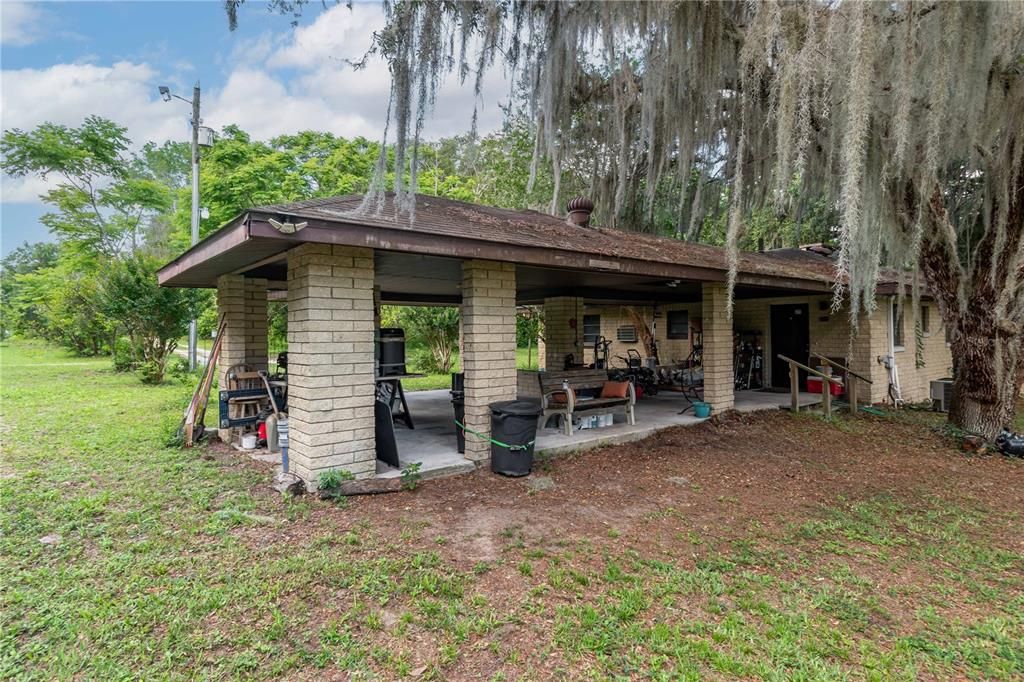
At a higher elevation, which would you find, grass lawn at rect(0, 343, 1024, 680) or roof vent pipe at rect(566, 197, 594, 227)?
roof vent pipe at rect(566, 197, 594, 227)

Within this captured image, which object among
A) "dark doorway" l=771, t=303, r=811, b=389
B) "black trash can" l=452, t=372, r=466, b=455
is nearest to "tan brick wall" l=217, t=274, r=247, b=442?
"black trash can" l=452, t=372, r=466, b=455

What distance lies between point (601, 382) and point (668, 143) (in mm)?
3445

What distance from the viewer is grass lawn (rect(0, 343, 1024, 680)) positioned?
2295 mm

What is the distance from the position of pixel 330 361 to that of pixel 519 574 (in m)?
2.43

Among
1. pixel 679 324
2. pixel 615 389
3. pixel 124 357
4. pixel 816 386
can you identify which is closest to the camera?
pixel 615 389

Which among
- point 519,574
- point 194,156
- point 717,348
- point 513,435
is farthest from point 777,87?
point 194,156

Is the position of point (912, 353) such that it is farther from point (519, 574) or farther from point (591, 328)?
point (519, 574)

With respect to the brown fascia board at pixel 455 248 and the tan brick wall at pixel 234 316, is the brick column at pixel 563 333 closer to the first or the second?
the brown fascia board at pixel 455 248

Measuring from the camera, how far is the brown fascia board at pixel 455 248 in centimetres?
368

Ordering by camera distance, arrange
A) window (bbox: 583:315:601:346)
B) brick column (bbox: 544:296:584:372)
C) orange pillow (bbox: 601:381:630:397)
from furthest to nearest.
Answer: window (bbox: 583:315:601:346) → brick column (bbox: 544:296:584:372) → orange pillow (bbox: 601:381:630:397)

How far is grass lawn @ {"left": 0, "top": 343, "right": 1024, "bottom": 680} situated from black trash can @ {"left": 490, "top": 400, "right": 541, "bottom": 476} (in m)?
0.24

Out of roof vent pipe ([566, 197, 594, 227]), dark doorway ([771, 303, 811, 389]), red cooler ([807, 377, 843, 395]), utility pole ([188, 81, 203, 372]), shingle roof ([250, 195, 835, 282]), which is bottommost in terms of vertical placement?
red cooler ([807, 377, 843, 395])

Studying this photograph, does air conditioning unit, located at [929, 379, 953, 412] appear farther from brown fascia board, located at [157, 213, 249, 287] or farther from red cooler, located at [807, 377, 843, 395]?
brown fascia board, located at [157, 213, 249, 287]

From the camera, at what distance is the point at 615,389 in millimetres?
7113
